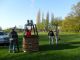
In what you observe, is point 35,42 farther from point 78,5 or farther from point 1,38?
point 78,5

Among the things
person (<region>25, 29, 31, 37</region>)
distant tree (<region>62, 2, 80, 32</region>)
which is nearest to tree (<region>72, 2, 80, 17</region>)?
distant tree (<region>62, 2, 80, 32</region>)

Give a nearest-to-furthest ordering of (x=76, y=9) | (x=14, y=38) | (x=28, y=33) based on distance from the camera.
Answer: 1. (x=14, y=38)
2. (x=28, y=33)
3. (x=76, y=9)

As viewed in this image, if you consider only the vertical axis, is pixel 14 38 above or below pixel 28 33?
below

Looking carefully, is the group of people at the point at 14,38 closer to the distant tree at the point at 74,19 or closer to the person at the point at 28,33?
the person at the point at 28,33

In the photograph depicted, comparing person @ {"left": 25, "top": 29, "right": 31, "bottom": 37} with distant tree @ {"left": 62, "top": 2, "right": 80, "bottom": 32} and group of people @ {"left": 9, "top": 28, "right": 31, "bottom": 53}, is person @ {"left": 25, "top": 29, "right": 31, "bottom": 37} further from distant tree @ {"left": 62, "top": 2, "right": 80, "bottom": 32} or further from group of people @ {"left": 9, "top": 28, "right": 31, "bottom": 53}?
distant tree @ {"left": 62, "top": 2, "right": 80, "bottom": 32}

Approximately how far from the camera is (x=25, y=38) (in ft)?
69.6

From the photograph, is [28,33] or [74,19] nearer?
[28,33]

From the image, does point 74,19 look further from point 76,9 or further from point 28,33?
point 28,33

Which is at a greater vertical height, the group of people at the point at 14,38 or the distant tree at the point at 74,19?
the distant tree at the point at 74,19

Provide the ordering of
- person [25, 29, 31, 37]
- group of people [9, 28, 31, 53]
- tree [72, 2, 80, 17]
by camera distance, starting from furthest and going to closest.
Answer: tree [72, 2, 80, 17] < person [25, 29, 31, 37] < group of people [9, 28, 31, 53]

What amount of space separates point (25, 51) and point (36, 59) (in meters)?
4.95

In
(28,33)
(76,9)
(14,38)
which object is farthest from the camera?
(76,9)

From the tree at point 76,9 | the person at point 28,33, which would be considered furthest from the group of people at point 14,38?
the tree at point 76,9

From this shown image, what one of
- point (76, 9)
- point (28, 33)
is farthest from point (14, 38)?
point (76, 9)
